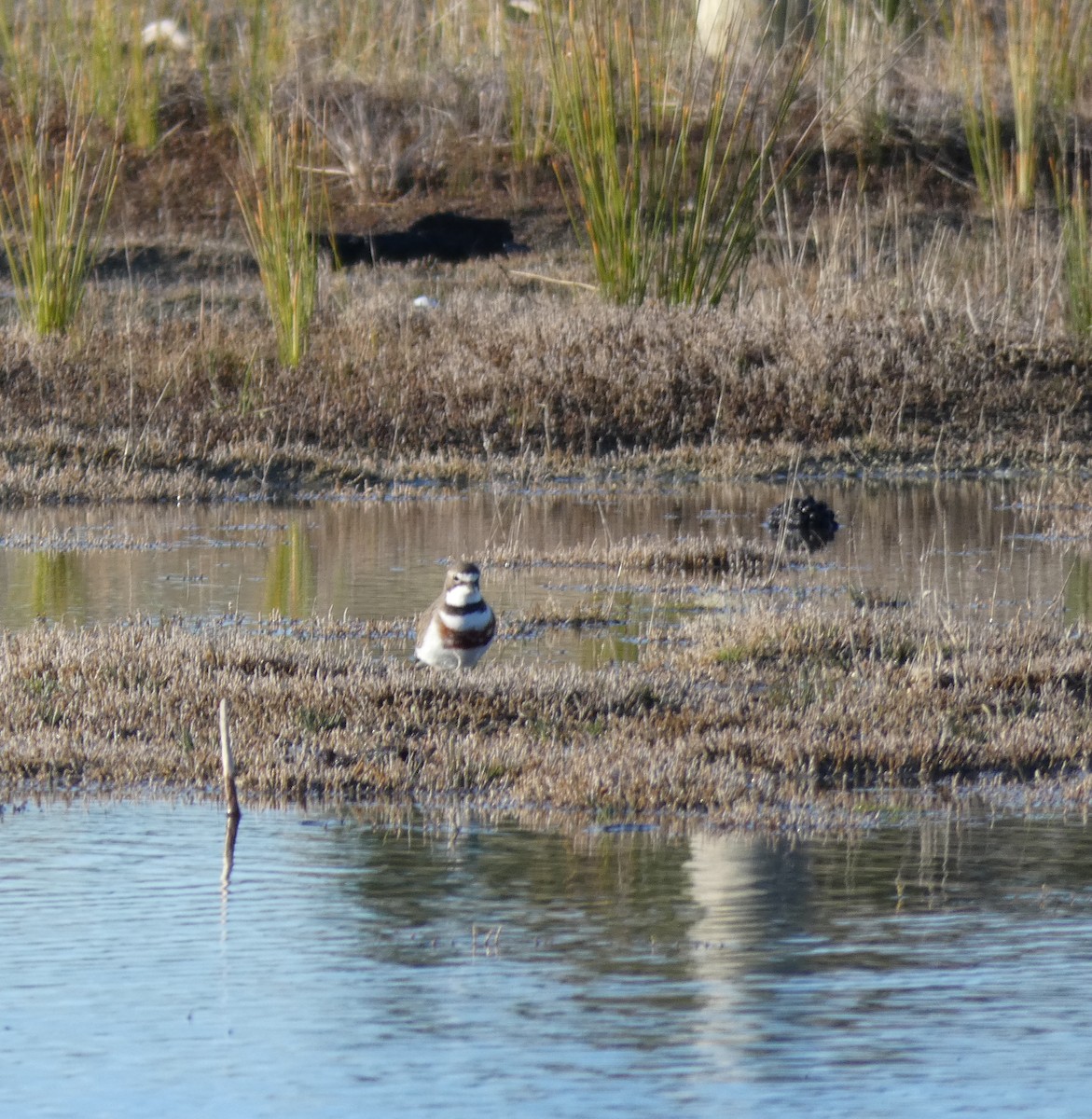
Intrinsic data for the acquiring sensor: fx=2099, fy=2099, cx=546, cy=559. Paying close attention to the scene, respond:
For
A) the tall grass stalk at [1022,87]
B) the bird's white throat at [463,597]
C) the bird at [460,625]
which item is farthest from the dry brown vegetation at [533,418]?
the tall grass stalk at [1022,87]

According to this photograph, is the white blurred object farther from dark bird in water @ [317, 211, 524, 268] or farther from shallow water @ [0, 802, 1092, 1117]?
shallow water @ [0, 802, 1092, 1117]

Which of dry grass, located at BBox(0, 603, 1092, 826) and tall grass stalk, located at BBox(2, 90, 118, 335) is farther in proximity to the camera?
tall grass stalk, located at BBox(2, 90, 118, 335)

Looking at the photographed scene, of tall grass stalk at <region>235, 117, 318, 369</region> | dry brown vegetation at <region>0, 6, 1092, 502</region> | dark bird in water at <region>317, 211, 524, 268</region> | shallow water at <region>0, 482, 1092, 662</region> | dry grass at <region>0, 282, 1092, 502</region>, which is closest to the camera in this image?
shallow water at <region>0, 482, 1092, 662</region>

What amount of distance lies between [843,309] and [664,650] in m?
8.12

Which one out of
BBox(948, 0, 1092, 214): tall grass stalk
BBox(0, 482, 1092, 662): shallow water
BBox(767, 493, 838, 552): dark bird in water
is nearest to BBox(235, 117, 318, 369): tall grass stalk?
BBox(0, 482, 1092, 662): shallow water

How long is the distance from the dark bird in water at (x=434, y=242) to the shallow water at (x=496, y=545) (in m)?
8.06

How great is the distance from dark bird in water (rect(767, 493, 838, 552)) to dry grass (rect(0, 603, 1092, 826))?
3.79 metres

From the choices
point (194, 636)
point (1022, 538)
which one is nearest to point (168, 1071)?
point (194, 636)

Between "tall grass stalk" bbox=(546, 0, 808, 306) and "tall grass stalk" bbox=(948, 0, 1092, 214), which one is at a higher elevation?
"tall grass stalk" bbox=(948, 0, 1092, 214)

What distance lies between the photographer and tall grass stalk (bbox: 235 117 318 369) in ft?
48.1

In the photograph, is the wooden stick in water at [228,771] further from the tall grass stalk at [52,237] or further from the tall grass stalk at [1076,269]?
the tall grass stalk at [1076,269]

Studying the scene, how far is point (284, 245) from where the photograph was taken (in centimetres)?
1506

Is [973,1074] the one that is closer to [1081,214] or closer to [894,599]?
[894,599]

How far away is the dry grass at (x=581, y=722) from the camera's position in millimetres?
6102
